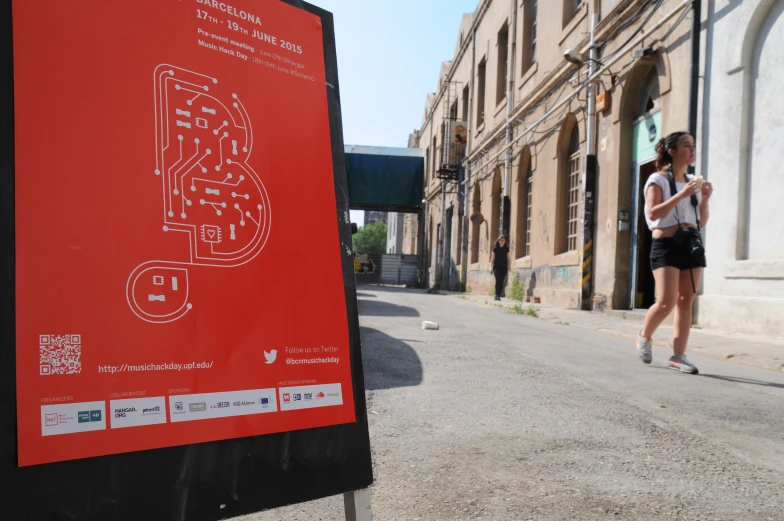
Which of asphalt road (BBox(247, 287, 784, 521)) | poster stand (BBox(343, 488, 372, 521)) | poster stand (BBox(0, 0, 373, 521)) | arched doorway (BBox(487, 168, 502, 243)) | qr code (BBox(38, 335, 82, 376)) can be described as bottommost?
asphalt road (BBox(247, 287, 784, 521))

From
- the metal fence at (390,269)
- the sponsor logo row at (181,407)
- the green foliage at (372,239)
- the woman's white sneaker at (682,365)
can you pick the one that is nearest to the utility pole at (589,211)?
the woman's white sneaker at (682,365)

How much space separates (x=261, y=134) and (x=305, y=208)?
226 millimetres

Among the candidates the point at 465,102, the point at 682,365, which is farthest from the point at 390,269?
the point at 682,365

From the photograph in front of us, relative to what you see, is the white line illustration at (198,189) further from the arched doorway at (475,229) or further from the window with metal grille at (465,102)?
the window with metal grille at (465,102)

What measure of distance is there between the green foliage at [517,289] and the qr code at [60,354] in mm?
13980

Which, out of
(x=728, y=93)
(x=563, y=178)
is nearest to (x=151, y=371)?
(x=728, y=93)

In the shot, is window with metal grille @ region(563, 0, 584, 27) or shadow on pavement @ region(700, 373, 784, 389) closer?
shadow on pavement @ region(700, 373, 784, 389)

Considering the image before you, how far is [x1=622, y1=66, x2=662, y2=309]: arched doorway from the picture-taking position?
9812 millimetres

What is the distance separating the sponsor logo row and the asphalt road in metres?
0.57

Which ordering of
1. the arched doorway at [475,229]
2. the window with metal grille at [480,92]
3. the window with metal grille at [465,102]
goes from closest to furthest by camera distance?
the arched doorway at [475,229] < the window with metal grille at [480,92] < the window with metal grille at [465,102]

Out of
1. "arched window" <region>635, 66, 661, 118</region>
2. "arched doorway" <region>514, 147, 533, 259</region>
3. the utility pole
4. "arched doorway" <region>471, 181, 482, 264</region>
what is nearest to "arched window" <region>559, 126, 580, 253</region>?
the utility pole

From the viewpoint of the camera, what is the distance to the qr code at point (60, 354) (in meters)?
1.24

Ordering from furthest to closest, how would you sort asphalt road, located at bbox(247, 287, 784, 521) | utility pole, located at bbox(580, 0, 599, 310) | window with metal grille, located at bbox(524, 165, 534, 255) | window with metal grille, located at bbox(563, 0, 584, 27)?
window with metal grille, located at bbox(524, 165, 534, 255), window with metal grille, located at bbox(563, 0, 584, 27), utility pole, located at bbox(580, 0, 599, 310), asphalt road, located at bbox(247, 287, 784, 521)

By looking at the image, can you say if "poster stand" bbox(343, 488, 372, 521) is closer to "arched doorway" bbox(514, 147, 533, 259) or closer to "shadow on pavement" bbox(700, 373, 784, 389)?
"shadow on pavement" bbox(700, 373, 784, 389)
